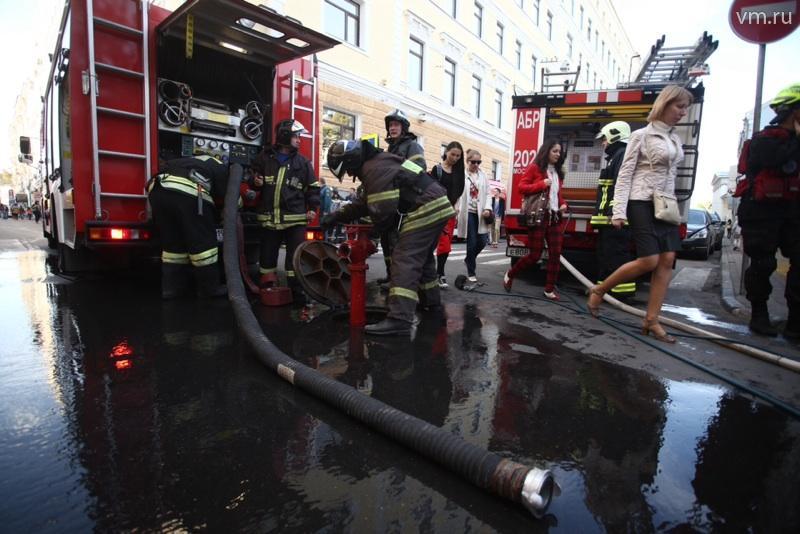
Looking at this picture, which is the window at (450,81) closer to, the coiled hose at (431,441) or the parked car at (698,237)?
the parked car at (698,237)

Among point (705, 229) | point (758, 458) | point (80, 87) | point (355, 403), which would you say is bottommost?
point (758, 458)

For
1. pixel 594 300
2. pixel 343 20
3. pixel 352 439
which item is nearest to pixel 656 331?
pixel 594 300

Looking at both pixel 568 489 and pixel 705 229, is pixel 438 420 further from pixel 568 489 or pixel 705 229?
pixel 705 229

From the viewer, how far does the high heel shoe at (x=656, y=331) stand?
3.45 m

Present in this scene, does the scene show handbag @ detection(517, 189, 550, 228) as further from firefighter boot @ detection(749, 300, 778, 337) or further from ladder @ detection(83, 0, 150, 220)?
ladder @ detection(83, 0, 150, 220)

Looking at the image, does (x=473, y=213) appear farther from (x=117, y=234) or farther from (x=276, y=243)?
(x=117, y=234)

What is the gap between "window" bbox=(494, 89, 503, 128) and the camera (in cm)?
2342

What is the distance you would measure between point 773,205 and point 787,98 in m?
0.83

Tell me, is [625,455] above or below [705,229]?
below

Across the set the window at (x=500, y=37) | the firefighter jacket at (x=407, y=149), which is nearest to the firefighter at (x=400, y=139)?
the firefighter jacket at (x=407, y=149)

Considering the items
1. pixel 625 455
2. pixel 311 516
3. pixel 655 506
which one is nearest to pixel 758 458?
pixel 625 455

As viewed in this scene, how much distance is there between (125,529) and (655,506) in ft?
5.34

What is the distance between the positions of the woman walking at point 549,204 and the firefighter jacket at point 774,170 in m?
1.66

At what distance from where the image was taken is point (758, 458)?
181 centimetres
